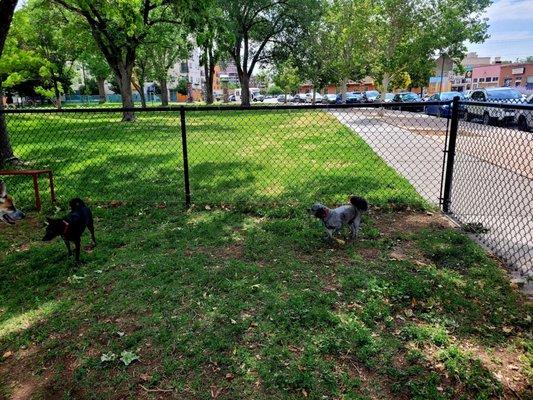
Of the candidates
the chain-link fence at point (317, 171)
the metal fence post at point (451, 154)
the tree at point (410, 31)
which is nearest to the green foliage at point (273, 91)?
the tree at point (410, 31)

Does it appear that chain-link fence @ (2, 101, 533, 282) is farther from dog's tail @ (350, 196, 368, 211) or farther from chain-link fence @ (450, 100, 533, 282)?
dog's tail @ (350, 196, 368, 211)

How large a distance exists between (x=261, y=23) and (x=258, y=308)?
35373 millimetres

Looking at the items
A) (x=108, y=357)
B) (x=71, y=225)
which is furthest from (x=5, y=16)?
(x=108, y=357)

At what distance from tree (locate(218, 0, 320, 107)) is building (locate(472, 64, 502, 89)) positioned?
1687 inches

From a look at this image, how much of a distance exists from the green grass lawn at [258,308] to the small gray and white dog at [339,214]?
0.24 m

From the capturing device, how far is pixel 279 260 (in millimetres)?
4145

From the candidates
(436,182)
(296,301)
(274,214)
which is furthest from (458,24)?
(296,301)

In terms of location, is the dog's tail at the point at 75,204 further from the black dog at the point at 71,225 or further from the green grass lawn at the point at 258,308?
the green grass lawn at the point at 258,308

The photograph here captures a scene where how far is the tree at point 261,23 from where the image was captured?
32.4 meters

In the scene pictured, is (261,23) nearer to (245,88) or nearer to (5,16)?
(245,88)

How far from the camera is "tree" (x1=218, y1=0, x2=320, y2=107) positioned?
106 ft

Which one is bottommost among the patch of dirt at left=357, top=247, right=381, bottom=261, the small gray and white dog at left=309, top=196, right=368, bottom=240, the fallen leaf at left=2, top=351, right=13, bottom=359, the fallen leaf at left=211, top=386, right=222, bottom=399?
the fallen leaf at left=2, top=351, right=13, bottom=359

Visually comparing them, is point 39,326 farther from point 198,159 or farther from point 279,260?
point 198,159

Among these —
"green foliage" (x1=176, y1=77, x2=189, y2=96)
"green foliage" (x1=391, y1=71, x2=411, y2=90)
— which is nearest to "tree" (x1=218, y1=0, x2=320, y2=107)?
"green foliage" (x1=391, y1=71, x2=411, y2=90)
